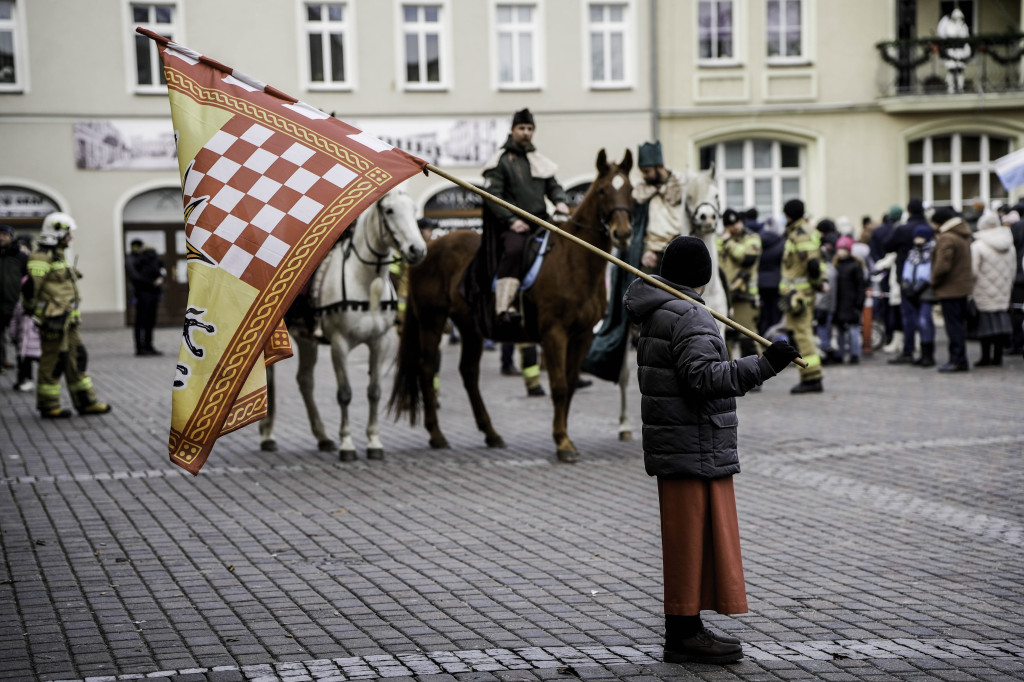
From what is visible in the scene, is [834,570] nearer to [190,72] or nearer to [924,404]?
[190,72]

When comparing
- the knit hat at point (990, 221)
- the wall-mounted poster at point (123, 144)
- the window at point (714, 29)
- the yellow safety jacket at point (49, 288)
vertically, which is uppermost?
the window at point (714, 29)

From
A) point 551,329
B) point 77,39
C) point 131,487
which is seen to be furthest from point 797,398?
point 77,39

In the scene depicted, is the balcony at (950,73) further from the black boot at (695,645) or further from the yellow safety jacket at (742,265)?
the black boot at (695,645)

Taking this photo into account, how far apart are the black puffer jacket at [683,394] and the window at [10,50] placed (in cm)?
2969

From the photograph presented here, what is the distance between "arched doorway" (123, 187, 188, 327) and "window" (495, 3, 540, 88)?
889cm

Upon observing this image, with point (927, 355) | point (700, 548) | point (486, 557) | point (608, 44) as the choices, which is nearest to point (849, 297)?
point (927, 355)

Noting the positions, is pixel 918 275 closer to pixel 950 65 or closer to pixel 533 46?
pixel 533 46

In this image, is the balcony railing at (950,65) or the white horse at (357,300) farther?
the balcony railing at (950,65)

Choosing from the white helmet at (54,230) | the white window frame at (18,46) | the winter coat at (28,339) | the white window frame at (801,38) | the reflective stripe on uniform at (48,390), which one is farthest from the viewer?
the white window frame at (801,38)

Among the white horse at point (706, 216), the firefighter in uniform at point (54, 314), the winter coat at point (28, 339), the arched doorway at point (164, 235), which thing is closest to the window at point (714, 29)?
the arched doorway at point (164, 235)

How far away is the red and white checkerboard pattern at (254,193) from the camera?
5637 mm

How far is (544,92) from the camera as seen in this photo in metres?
33.5

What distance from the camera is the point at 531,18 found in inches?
1316

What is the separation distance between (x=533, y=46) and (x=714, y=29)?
4.77 meters
